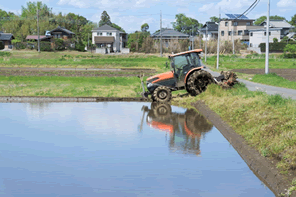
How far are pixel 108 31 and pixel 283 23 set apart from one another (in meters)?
46.6

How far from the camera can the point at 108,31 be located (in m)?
91.9

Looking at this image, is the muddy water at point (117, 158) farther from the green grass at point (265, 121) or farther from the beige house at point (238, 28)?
the beige house at point (238, 28)

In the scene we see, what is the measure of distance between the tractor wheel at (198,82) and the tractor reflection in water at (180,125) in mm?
1649

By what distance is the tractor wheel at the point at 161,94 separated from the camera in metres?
19.2

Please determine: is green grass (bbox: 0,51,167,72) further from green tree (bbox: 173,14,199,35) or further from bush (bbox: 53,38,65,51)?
green tree (bbox: 173,14,199,35)

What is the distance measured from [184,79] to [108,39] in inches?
2878

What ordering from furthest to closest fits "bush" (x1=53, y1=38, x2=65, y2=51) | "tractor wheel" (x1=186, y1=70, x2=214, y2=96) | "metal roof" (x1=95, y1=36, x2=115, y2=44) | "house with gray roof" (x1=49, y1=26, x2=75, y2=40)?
"house with gray roof" (x1=49, y1=26, x2=75, y2=40) < "metal roof" (x1=95, y1=36, x2=115, y2=44) < "bush" (x1=53, y1=38, x2=65, y2=51) < "tractor wheel" (x1=186, y1=70, x2=214, y2=96)

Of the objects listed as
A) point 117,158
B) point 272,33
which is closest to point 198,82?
point 117,158

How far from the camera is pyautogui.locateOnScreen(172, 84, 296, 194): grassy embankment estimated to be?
8562 mm

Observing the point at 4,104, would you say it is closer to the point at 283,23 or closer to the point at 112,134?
the point at 112,134

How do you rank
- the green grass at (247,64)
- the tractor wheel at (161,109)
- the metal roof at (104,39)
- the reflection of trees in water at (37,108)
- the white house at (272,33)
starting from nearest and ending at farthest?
the reflection of trees in water at (37,108) → the tractor wheel at (161,109) → the green grass at (247,64) → the metal roof at (104,39) → the white house at (272,33)

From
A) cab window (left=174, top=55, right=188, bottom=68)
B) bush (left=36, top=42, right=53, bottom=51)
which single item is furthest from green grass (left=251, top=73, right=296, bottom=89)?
bush (left=36, top=42, right=53, bottom=51)

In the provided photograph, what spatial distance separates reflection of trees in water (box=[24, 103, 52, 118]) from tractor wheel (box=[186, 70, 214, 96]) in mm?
7105

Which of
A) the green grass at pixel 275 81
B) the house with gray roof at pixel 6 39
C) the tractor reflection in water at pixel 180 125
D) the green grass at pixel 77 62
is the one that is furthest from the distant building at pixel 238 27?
the tractor reflection in water at pixel 180 125
